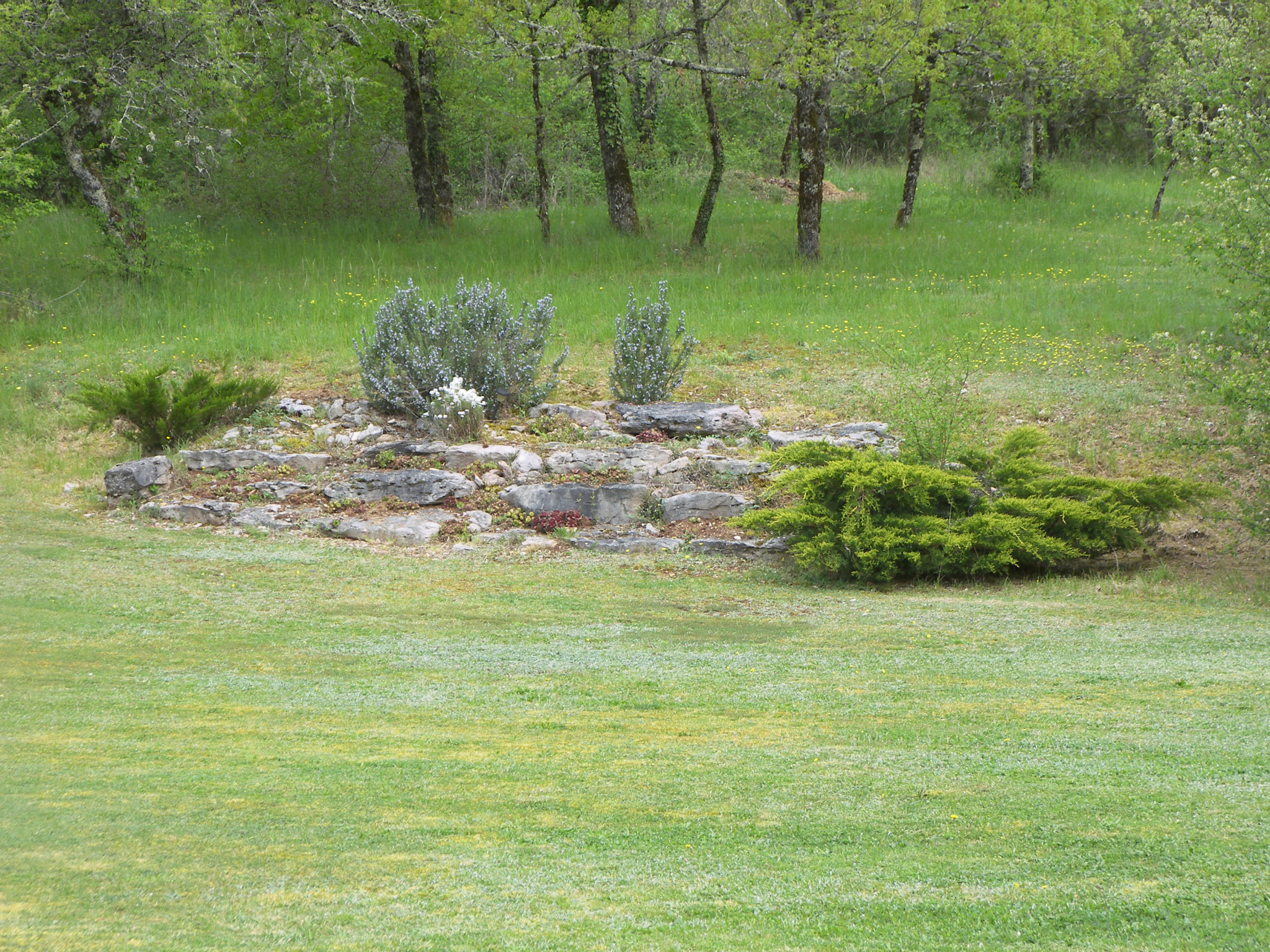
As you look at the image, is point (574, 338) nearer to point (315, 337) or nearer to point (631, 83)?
point (315, 337)

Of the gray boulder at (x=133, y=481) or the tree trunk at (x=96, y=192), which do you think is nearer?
the gray boulder at (x=133, y=481)

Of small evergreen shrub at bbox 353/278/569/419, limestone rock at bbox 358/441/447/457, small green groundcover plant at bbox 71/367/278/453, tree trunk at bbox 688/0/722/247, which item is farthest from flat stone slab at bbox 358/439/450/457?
tree trunk at bbox 688/0/722/247

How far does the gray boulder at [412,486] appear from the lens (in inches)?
430

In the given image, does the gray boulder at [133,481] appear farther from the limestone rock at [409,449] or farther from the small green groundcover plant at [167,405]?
the limestone rock at [409,449]

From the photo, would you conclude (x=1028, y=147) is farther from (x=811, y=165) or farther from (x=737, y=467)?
(x=737, y=467)

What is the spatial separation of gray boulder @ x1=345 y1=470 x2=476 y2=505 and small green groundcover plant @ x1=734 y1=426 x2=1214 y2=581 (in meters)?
2.96

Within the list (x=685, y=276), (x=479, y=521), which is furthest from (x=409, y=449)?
(x=685, y=276)

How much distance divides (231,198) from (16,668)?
71.8 ft

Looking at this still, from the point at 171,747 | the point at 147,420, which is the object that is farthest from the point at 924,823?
the point at 147,420

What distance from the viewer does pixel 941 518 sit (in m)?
9.66

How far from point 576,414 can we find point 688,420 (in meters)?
1.29

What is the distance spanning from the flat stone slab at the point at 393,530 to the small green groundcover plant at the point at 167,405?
293 centimetres

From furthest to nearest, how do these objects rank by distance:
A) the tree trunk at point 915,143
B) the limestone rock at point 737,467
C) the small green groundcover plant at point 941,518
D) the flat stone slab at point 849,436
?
the tree trunk at point 915,143, the flat stone slab at point 849,436, the limestone rock at point 737,467, the small green groundcover plant at point 941,518

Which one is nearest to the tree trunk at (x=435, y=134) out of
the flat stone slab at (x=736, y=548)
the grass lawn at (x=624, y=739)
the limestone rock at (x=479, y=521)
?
the grass lawn at (x=624, y=739)
